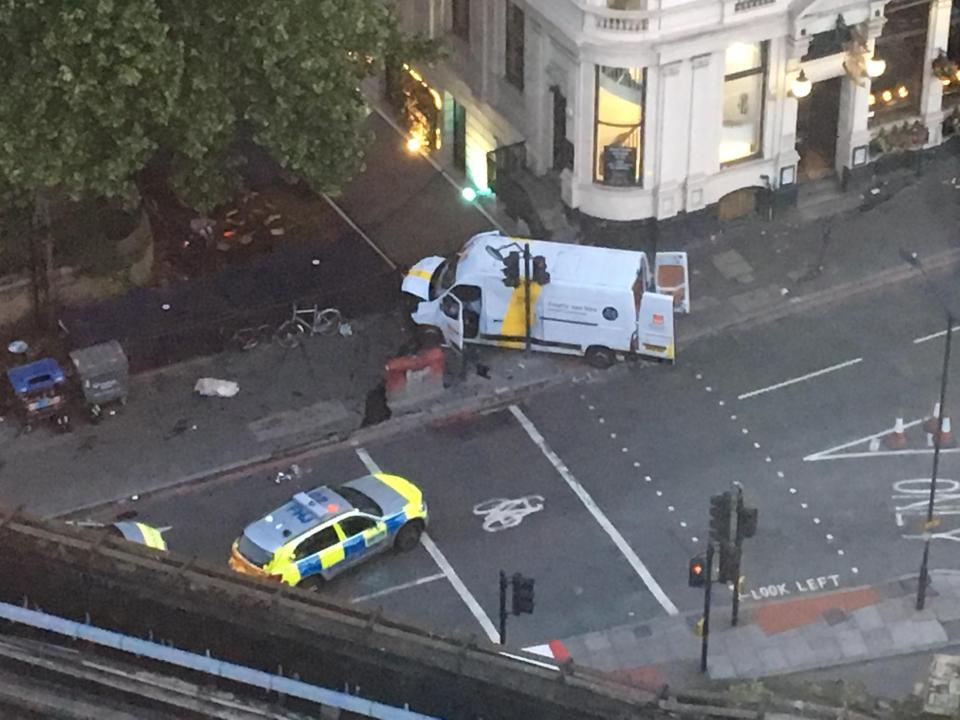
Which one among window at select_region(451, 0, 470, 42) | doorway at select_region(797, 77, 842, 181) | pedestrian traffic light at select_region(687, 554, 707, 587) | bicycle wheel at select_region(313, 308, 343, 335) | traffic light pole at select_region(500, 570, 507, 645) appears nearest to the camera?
traffic light pole at select_region(500, 570, 507, 645)

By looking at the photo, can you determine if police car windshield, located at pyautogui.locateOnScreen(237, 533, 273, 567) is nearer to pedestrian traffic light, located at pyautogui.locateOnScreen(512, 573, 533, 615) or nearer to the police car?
the police car

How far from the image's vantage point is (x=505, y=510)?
34969 millimetres

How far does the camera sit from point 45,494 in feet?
116

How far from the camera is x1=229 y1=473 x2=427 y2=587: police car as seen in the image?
105 feet

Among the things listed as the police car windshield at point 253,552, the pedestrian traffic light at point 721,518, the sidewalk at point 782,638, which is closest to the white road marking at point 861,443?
the sidewalk at point 782,638

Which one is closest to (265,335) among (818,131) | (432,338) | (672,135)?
(432,338)

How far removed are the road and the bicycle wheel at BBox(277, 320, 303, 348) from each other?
3.77 m

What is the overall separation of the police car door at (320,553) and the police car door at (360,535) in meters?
0.16

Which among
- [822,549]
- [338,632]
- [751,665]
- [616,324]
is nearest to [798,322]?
[616,324]

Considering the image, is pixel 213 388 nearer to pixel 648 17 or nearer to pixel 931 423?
pixel 648 17

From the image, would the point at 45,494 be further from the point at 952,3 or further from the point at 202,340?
the point at 952,3

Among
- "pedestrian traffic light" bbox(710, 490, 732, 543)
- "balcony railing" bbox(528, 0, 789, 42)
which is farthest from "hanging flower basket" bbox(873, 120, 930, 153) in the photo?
"pedestrian traffic light" bbox(710, 490, 732, 543)

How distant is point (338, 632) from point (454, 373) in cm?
1656

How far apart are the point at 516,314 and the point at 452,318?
4.43ft
